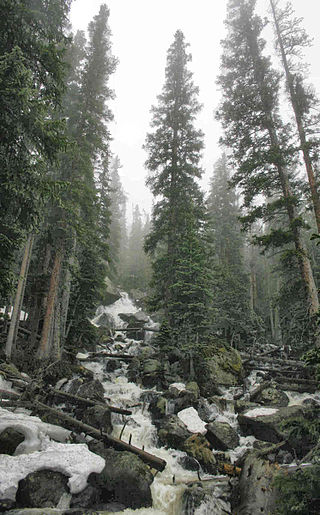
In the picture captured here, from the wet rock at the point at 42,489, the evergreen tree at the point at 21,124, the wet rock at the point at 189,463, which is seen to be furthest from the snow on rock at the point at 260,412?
the evergreen tree at the point at 21,124

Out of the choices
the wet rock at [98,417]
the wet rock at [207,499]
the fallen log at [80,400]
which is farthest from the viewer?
the fallen log at [80,400]

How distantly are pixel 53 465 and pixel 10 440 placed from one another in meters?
1.33

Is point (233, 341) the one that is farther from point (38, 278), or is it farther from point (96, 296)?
point (38, 278)

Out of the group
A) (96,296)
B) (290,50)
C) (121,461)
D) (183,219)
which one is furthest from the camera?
(96,296)

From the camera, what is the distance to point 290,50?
1398 centimetres

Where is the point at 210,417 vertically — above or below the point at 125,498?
above

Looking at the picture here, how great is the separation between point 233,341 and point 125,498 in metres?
17.2

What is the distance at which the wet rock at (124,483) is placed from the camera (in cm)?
609

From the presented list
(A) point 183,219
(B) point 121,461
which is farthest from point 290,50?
(B) point 121,461

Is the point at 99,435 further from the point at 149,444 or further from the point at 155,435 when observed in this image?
the point at 155,435

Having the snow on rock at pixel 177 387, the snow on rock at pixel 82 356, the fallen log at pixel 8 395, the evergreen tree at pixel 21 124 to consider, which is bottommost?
the snow on rock at pixel 177 387

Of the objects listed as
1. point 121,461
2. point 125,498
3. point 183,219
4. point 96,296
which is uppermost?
point 183,219

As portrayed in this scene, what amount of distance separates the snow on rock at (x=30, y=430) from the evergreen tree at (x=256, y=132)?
32.7 ft

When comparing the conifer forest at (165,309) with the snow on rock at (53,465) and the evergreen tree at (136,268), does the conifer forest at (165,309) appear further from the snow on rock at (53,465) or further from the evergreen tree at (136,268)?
the evergreen tree at (136,268)
